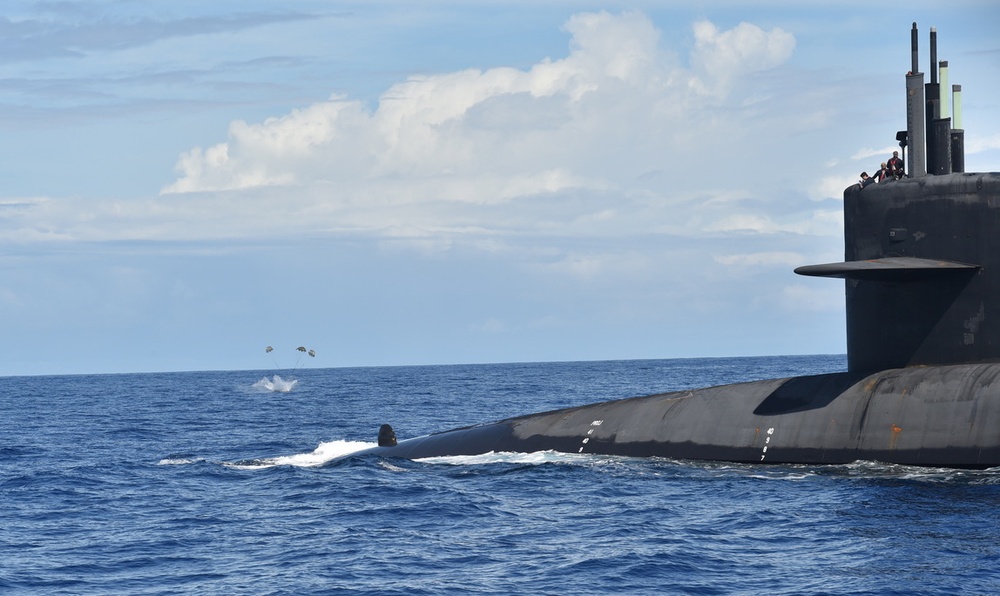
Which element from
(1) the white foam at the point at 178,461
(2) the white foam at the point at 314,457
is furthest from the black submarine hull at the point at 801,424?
(1) the white foam at the point at 178,461

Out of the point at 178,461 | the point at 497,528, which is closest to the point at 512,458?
the point at 497,528

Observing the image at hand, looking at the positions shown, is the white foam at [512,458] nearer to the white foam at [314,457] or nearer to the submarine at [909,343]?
the submarine at [909,343]

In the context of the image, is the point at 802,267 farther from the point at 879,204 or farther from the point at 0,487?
the point at 0,487

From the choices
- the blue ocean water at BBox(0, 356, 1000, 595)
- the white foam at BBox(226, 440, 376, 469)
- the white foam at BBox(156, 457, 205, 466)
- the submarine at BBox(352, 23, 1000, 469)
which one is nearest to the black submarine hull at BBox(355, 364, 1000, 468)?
the submarine at BBox(352, 23, 1000, 469)

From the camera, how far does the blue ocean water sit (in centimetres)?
1688

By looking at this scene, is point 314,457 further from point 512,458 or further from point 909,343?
point 909,343

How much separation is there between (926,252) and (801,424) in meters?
4.25

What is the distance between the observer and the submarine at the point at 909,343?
22.5m

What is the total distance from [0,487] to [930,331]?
21.6m

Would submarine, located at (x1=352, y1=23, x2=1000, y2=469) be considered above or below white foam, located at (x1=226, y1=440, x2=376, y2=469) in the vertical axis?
above

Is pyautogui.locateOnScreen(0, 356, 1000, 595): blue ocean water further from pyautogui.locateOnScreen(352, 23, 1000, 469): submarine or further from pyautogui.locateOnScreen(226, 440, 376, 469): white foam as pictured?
pyautogui.locateOnScreen(352, 23, 1000, 469): submarine

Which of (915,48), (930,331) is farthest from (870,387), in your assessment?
(915,48)

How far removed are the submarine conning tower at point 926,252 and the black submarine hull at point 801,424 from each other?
22.8 inches

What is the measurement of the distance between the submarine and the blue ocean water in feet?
2.08
